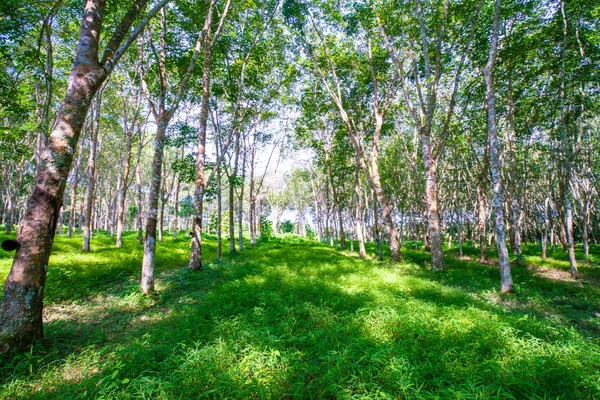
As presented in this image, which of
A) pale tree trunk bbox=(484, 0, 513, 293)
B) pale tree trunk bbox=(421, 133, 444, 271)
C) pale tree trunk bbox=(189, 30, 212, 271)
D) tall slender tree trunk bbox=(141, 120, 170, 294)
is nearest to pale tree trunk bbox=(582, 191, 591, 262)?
pale tree trunk bbox=(421, 133, 444, 271)

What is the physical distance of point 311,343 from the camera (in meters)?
4.34

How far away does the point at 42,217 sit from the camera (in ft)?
13.9

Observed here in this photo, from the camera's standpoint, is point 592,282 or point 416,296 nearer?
point 416,296

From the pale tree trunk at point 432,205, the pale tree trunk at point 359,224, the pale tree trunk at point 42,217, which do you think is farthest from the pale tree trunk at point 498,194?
the pale tree trunk at point 42,217

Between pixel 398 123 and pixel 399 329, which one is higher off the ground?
pixel 398 123

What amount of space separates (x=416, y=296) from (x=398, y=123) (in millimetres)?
19274

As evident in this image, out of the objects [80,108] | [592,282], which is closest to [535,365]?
[80,108]

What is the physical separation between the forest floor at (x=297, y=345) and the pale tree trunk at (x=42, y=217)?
494 millimetres

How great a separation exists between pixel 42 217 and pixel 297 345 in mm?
4813

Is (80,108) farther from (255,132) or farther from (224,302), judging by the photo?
(255,132)

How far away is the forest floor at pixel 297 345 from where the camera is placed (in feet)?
10.3

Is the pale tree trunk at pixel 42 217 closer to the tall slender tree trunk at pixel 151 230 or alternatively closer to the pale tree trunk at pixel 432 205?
the tall slender tree trunk at pixel 151 230

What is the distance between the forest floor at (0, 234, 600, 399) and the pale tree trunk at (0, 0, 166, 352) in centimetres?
49

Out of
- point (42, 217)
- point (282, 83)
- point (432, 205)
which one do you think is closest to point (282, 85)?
point (282, 83)
